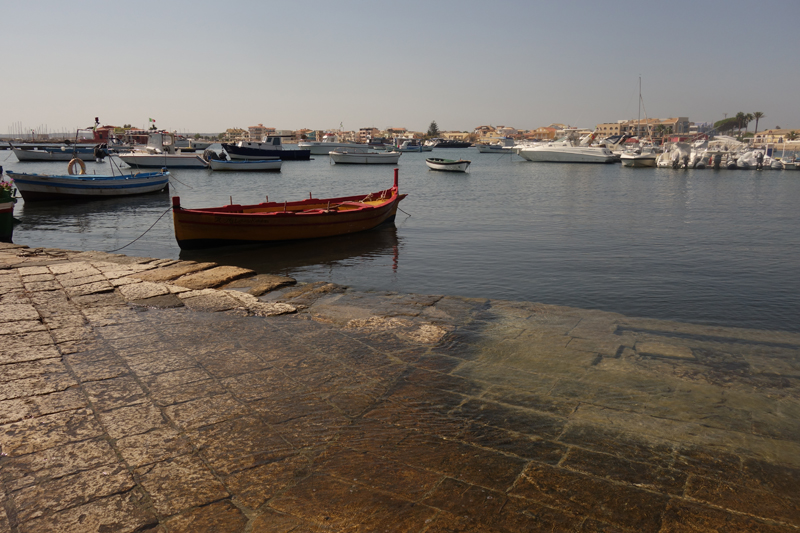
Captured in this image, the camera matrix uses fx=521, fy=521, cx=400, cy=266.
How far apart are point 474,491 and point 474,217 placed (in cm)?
1878

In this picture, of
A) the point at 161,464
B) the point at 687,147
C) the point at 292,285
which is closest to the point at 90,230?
the point at 292,285

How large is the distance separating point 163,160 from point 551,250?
41.6 meters

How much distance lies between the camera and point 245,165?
156 ft

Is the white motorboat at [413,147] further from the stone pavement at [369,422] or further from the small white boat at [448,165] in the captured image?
the stone pavement at [369,422]

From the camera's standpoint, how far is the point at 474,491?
305 cm

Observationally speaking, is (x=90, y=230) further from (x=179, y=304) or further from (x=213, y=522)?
(x=213, y=522)

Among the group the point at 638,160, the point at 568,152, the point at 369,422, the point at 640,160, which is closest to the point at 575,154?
the point at 568,152

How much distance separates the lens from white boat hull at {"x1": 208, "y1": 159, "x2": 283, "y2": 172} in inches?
1775

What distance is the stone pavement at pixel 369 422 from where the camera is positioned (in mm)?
2877

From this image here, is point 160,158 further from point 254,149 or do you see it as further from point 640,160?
point 640,160

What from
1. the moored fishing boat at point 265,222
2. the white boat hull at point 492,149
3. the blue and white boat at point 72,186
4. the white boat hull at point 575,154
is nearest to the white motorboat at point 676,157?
the white boat hull at point 575,154

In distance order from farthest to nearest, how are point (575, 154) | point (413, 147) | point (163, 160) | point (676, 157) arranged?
point (413, 147)
point (575, 154)
point (676, 157)
point (163, 160)

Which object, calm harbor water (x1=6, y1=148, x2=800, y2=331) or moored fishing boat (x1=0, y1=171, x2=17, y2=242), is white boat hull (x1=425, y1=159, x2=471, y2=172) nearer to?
calm harbor water (x1=6, y1=148, x2=800, y2=331)

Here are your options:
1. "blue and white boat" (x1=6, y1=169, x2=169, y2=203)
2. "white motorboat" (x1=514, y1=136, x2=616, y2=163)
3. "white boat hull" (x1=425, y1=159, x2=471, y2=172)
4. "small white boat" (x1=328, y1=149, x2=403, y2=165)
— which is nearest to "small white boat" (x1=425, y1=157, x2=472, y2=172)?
"white boat hull" (x1=425, y1=159, x2=471, y2=172)
